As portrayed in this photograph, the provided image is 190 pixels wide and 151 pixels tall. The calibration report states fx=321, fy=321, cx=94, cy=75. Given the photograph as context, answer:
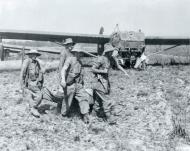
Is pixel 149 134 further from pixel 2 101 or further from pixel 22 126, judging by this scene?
pixel 2 101

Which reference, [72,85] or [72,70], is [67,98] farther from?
[72,70]

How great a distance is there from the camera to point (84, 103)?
732 cm

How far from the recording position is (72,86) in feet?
24.3

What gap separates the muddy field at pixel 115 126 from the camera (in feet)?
19.7

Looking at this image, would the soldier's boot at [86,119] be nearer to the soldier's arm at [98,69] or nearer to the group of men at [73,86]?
the group of men at [73,86]

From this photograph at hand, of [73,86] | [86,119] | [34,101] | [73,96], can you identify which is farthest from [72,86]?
[34,101]

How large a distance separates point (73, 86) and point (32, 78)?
1077mm

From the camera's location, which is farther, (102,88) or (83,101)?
(102,88)

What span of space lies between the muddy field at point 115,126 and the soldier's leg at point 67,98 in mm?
201

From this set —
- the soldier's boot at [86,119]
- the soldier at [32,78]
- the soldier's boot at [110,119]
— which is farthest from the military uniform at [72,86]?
the soldier at [32,78]

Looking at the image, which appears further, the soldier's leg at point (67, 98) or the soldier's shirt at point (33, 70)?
the soldier's shirt at point (33, 70)

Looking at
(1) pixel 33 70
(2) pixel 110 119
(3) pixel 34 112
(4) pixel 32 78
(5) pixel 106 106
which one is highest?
(1) pixel 33 70

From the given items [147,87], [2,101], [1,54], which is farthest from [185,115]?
[1,54]

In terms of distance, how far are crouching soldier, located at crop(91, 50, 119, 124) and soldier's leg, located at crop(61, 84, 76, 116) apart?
53 centimetres
